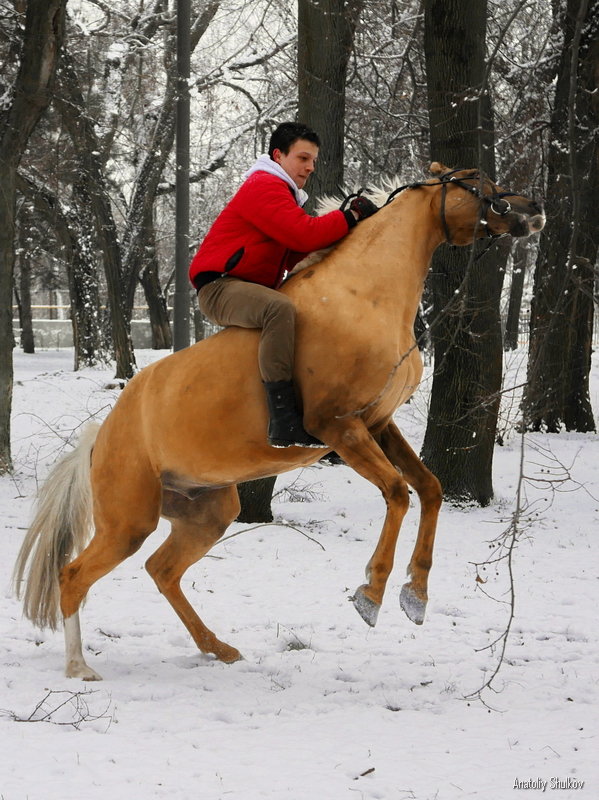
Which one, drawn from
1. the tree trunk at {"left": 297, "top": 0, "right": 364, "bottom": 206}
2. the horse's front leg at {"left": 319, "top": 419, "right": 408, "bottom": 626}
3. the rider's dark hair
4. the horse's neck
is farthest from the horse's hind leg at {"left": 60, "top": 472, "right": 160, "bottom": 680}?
the tree trunk at {"left": 297, "top": 0, "right": 364, "bottom": 206}

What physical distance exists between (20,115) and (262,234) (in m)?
6.71

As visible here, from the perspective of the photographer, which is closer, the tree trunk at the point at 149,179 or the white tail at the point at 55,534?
the white tail at the point at 55,534

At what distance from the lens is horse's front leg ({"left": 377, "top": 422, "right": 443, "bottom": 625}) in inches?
178

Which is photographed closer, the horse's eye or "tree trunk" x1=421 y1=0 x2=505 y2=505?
the horse's eye

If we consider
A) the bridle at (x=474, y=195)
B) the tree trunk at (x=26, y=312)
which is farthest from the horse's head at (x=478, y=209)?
the tree trunk at (x=26, y=312)

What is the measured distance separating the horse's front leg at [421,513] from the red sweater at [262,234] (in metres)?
1.04

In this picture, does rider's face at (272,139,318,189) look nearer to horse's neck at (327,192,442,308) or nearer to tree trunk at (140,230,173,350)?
horse's neck at (327,192,442,308)

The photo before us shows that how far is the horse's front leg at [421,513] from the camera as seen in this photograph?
14.8 ft

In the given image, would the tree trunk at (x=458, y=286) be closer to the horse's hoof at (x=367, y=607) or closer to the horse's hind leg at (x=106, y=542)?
the horse's hind leg at (x=106, y=542)

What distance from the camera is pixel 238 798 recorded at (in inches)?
145

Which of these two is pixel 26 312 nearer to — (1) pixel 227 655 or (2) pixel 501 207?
(1) pixel 227 655

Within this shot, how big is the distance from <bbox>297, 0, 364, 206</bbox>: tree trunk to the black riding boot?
5.03m

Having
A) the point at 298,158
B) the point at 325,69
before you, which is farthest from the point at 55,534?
the point at 325,69

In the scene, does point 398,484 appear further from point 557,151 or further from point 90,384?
point 90,384
